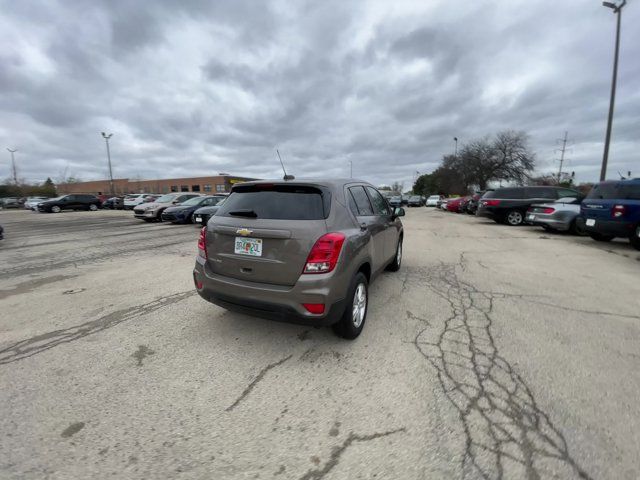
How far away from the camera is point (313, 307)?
285 centimetres

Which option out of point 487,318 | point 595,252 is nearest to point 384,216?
point 487,318

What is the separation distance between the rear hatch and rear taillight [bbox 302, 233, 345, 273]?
5 cm

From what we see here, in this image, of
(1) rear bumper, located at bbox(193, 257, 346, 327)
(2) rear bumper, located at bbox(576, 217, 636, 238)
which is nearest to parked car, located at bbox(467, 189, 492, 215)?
(2) rear bumper, located at bbox(576, 217, 636, 238)

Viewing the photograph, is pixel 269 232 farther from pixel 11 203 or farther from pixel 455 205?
pixel 11 203

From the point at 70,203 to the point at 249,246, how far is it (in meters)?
34.6

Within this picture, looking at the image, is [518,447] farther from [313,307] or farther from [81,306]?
[81,306]

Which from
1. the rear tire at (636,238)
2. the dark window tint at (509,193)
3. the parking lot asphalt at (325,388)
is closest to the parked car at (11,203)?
the parking lot asphalt at (325,388)

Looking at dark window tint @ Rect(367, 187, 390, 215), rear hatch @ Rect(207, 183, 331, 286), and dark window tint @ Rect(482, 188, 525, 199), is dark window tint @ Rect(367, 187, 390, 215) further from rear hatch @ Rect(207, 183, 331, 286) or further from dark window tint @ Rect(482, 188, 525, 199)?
dark window tint @ Rect(482, 188, 525, 199)

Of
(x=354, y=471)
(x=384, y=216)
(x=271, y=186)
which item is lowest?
(x=354, y=471)

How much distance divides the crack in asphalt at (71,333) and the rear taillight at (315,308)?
7.94ft

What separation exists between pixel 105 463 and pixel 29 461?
44cm

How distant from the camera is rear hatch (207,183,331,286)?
293 centimetres

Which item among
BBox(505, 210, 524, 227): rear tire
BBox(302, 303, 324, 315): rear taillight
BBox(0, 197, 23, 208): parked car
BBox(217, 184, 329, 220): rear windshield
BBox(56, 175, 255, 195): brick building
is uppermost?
BBox(56, 175, 255, 195): brick building

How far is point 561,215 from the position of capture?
11062mm
